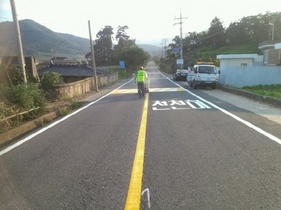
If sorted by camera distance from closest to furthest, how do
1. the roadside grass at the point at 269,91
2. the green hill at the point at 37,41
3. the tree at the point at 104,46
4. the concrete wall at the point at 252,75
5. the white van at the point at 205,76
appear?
the green hill at the point at 37,41 → the roadside grass at the point at 269,91 → the concrete wall at the point at 252,75 → the white van at the point at 205,76 → the tree at the point at 104,46

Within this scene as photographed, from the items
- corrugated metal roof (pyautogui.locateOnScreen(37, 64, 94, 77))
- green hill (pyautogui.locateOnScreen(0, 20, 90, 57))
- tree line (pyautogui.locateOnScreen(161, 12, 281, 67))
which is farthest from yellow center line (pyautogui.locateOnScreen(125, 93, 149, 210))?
tree line (pyautogui.locateOnScreen(161, 12, 281, 67))

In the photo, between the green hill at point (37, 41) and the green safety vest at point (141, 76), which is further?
the green safety vest at point (141, 76)

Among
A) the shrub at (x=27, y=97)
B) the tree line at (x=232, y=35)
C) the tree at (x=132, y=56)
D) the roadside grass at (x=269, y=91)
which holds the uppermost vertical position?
the tree line at (x=232, y=35)

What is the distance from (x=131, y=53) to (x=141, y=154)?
74.5 m

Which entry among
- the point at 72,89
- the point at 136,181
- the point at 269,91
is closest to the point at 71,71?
the point at 72,89

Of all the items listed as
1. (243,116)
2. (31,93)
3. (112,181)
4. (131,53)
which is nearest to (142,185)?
(112,181)

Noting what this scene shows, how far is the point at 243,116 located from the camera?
864 centimetres

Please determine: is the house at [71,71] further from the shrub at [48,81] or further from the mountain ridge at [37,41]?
the shrub at [48,81]

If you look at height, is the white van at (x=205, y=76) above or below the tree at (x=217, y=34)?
below

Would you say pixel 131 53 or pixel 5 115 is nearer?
pixel 5 115

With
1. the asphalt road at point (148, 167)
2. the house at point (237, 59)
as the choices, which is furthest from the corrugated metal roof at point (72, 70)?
the asphalt road at point (148, 167)

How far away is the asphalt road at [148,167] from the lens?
10.8 ft

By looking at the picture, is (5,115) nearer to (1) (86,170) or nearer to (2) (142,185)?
(1) (86,170)

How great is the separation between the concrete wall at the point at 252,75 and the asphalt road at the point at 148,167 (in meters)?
13.4
